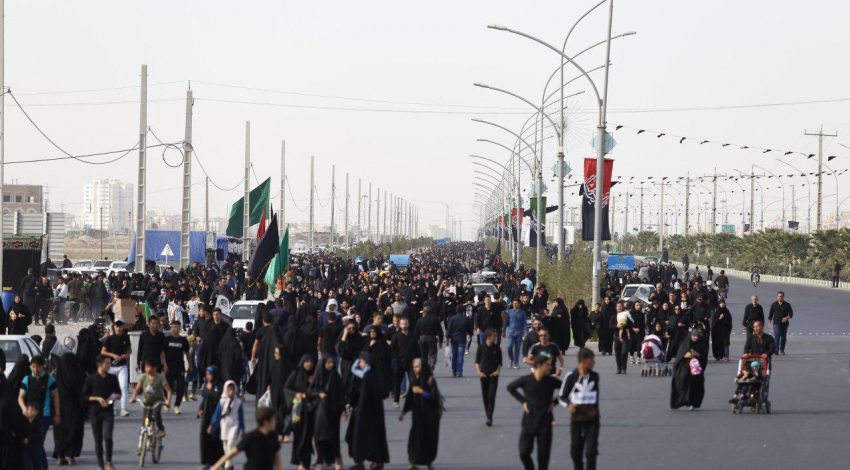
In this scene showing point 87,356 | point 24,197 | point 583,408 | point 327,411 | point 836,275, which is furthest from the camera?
point 24,197

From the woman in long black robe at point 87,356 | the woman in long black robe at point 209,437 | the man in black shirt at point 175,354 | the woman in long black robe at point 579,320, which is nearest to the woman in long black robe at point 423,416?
the woman in long black robe at point 209,437

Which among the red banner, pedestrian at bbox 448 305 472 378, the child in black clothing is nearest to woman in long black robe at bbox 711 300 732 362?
pedestrian at bbox 448 305 472 378

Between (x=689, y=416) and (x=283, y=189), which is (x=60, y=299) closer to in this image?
(x=689, y=416)

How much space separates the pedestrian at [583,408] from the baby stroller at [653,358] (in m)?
10.6

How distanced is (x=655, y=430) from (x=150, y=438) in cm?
622

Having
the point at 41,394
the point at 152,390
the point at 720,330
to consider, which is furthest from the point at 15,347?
the point at 720,330

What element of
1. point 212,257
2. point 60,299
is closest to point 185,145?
point 60,299

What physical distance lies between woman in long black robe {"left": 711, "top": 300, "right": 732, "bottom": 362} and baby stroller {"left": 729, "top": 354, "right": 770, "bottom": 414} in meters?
8.16

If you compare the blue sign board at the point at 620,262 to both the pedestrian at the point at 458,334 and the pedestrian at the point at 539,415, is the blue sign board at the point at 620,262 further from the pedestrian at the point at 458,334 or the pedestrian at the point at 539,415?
the pedestrian at the point at 539,415

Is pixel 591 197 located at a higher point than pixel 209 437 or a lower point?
higher

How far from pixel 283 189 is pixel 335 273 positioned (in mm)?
21625

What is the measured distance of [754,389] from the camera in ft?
54.6

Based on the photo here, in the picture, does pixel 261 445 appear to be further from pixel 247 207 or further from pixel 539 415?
pixel 247 207

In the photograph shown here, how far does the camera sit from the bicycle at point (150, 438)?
39.9ft
